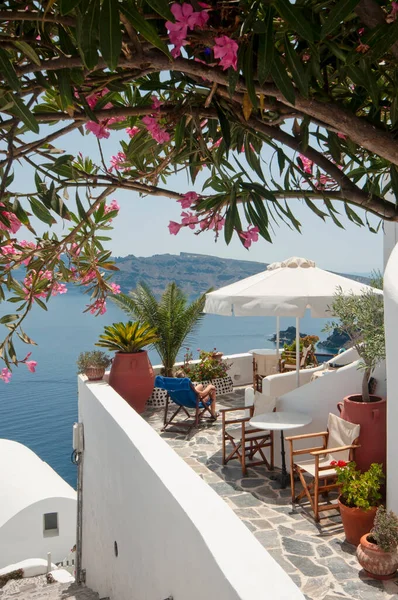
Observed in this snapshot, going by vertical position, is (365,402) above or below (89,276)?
below

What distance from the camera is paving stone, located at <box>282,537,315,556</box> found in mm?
4328

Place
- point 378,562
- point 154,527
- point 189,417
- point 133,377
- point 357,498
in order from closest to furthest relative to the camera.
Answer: point 154,527
point 378,562
point 357,498
point 189,417
point 133,377

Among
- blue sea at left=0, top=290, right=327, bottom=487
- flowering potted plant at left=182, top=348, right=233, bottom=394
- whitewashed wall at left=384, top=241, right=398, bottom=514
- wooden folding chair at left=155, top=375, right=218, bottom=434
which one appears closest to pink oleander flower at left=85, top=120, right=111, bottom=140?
whitewashed wall at left=384, top=241, right=398, bottom=514

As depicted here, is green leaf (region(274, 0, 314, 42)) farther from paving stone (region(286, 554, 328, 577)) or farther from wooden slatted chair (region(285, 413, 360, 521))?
wooden slatted chair (region(285, 413, 360, 521))

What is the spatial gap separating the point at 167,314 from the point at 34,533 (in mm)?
7910

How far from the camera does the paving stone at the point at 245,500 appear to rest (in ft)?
17.5

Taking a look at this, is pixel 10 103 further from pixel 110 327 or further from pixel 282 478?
pixel 110 327

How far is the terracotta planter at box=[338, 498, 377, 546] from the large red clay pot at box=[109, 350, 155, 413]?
467 cm

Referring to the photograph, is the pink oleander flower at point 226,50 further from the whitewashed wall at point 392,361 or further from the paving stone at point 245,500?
the paving stone at point 245,500

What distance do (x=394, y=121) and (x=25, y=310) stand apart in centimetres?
191

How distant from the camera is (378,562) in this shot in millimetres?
3838

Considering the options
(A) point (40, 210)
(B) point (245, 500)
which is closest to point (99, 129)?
(A) point (40, 210)

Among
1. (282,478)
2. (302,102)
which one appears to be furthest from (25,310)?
(282,478)

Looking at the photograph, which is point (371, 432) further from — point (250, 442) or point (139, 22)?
point (139, 22)
